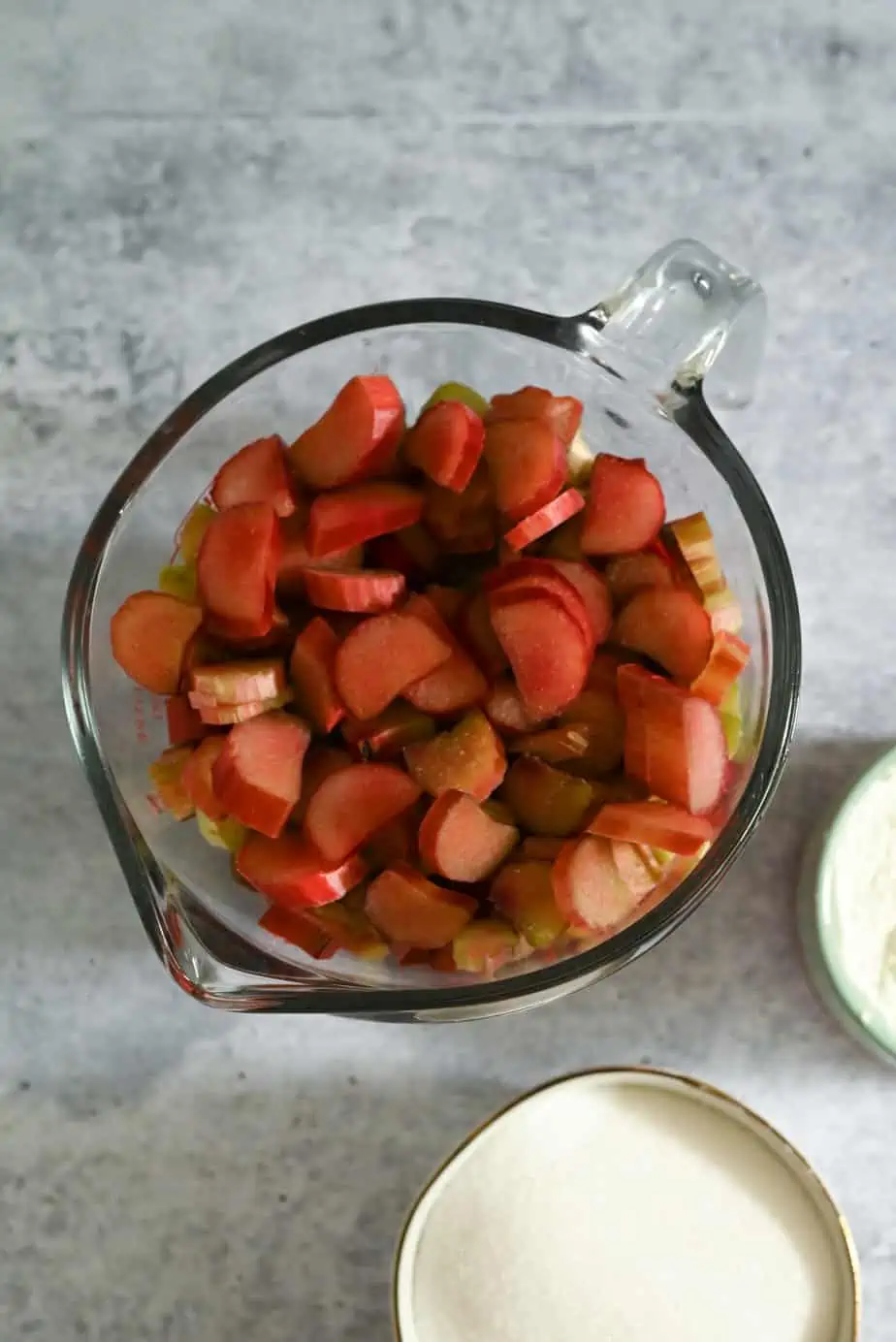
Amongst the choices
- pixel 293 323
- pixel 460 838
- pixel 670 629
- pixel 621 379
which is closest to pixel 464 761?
pixel 460 838

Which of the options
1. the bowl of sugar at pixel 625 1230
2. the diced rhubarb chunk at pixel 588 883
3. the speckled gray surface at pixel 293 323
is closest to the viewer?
the diced rhubarb chunk at pixel 588 883

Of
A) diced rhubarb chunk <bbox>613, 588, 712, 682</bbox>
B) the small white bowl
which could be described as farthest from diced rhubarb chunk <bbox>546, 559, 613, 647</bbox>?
the small white bowl

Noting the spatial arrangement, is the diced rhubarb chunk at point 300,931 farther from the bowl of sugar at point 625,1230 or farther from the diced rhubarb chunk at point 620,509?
the diced rhubarb chunk at point 620,509

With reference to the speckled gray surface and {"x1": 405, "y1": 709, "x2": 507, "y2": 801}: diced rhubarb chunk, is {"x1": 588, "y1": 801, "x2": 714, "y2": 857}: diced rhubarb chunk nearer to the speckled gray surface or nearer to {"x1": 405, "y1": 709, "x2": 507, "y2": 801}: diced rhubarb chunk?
{"x1": 405, "y1": 709, "x2": 507, "y2": 801}: diced rhubarb chunk

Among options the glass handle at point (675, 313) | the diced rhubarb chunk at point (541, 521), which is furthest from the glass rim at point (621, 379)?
the diced rhubarb chunk at point (541, 521)

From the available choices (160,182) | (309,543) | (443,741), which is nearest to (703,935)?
(443,741)

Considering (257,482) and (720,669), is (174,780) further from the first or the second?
(720,669)
